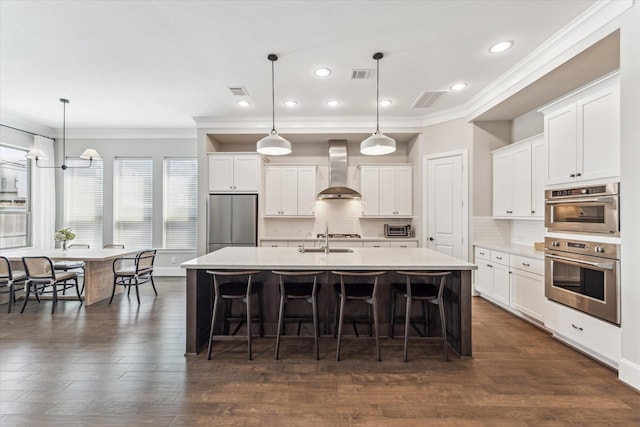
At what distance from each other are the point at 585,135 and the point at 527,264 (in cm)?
159

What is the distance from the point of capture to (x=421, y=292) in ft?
9.29

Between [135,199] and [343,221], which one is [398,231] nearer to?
[343,221]

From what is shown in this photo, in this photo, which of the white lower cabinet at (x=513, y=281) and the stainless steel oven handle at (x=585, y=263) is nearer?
the stainless steel oven handle at (x=585, y=263)

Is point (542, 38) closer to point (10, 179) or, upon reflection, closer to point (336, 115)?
point (336, 115)

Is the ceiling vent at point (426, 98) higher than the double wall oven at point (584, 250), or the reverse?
the ceiling vent at point (426, 98)

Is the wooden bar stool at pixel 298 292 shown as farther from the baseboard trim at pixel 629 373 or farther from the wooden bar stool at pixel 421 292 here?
the baseboard trim at pixel 629 373

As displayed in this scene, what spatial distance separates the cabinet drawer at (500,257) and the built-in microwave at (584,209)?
93cm

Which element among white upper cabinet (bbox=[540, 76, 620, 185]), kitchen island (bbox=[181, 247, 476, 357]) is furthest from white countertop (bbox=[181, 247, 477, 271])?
white upper cabinet (bbox=[540, 76, 620, 185])

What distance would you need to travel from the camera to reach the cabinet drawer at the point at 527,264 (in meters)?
3.44

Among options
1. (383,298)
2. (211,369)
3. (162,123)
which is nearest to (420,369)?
(383,298)

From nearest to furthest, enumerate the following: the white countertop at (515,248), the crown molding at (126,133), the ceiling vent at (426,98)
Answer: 1. the white countertop at (515,248)
2. the ceiling vent at (426,98)
3. the crown molding at (126,133)

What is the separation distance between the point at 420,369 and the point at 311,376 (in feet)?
3.08

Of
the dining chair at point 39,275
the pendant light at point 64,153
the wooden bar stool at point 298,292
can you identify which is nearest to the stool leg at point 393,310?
the wooden bar stool at point 298,292


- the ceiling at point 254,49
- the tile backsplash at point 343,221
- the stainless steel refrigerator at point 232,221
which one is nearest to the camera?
the ceiling at point 254,49
